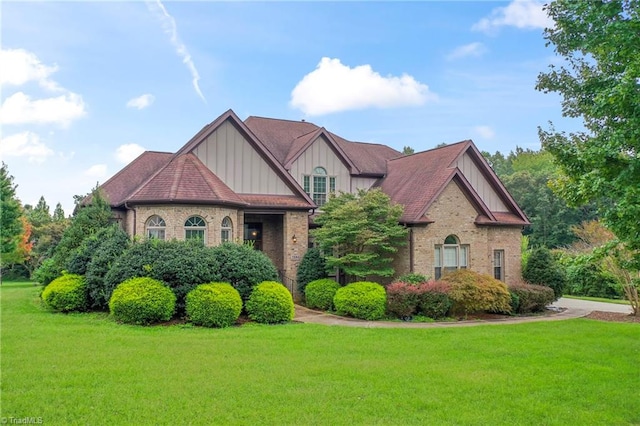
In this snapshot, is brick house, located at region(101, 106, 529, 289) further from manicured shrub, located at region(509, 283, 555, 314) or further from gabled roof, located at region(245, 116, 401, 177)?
manicured shrub, located at region(509, 283, 555, 314)

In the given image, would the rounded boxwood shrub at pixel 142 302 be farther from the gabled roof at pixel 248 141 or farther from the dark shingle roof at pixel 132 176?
the gabled roof at pixel 248 141

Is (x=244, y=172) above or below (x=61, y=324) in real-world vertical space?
above

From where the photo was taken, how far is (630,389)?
26.2 feet

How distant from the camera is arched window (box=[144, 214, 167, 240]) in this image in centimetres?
1666

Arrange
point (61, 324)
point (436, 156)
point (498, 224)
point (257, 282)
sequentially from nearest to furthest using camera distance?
point (61, 324) < point (257, 282) < point (498, 224) < point (436, 156)

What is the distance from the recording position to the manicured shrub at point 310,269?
19312mm

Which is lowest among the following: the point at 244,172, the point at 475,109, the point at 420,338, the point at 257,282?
the point at 420,338

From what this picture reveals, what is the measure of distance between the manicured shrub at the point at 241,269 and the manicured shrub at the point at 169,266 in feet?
0.77

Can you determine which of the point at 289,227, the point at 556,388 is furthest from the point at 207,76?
the point at 556,388

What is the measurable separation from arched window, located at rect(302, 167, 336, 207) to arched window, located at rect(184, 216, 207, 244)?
701 cm

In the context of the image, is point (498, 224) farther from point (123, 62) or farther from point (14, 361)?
point (14, 361)

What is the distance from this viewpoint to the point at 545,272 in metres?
20.7

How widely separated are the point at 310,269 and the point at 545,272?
1089 cm

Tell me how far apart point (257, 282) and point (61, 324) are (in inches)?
232
